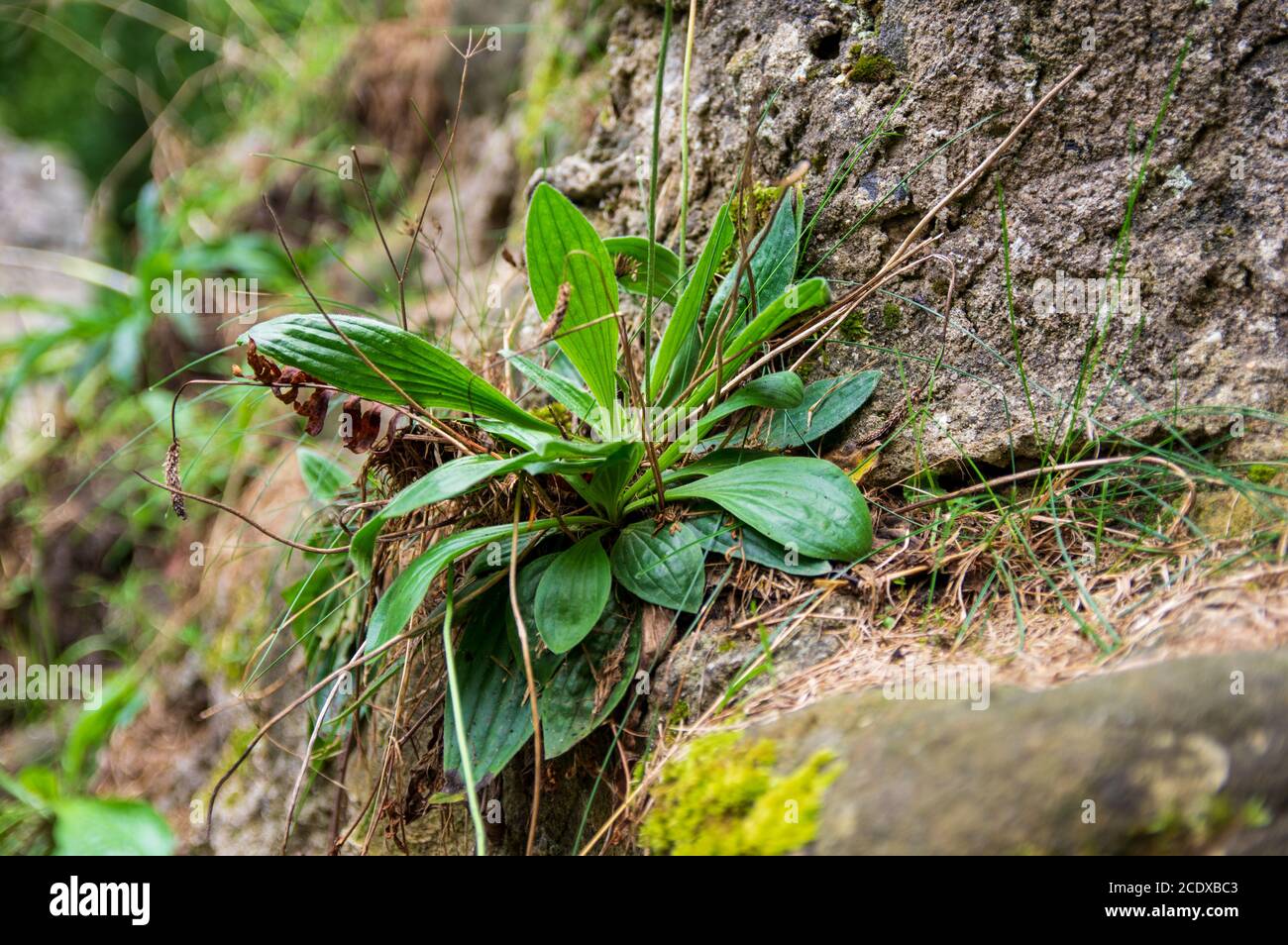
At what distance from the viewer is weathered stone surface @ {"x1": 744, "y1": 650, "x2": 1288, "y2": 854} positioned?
2.91ft

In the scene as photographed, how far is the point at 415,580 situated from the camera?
134cm

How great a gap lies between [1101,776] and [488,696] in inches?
34.8

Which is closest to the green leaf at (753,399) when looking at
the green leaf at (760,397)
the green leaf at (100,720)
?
the green leaf at (760,397)

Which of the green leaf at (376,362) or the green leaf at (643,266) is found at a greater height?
the green leaf at (643,266)

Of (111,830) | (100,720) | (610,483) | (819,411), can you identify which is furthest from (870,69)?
(100,720)

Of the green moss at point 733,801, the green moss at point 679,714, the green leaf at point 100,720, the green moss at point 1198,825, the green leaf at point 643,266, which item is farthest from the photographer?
the green leaf at point 100,720

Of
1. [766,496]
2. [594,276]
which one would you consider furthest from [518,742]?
[594,276]

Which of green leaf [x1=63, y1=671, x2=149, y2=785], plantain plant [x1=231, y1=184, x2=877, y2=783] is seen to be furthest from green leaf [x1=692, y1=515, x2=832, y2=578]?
green leaf [x1=63, y1=671, x2=149, y2=785]

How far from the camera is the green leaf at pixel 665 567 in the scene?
1373 mm

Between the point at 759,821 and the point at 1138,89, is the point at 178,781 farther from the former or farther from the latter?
the point at 1138,89

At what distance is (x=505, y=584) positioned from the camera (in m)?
1.47

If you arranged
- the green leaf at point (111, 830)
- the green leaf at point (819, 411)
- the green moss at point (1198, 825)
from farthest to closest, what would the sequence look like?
the green leaf at point (111, 830) < the green leaf at point (819, 411) < the green moss at point (1198, 825)

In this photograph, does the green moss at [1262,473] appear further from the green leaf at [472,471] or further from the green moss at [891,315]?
the green leaf at [472,471]

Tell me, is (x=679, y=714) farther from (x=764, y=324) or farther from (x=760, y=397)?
(x=764, y=324)
